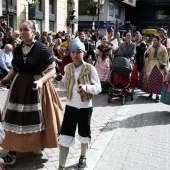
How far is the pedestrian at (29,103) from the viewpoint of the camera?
11.0 ft

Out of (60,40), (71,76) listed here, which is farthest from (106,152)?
(60,40)

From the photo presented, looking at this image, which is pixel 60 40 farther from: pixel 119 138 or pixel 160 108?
pixel 119 138

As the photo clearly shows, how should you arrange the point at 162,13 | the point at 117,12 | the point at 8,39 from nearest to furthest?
the point at 8,39, the point at 117,12, the point at 162,13

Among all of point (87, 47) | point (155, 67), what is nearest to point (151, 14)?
point (87, 47)

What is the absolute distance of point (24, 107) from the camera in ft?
11.0

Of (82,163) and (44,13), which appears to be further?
(44,13)

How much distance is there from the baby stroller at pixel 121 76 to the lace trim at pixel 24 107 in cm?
419

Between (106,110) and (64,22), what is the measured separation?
1881cm

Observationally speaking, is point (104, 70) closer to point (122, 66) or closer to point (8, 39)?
point (122, 66)

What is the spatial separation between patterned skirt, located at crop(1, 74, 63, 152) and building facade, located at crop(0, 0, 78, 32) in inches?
521

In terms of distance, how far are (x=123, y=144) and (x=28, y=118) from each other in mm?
1793

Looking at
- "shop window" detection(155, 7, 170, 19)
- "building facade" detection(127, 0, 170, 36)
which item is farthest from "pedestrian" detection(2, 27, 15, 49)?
"shop window" detection(155, 7, 170, 19)

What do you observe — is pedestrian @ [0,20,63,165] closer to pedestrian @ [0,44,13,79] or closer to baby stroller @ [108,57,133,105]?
baby stroller @ [108,57,133,105]

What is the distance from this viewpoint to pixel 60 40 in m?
12.9
